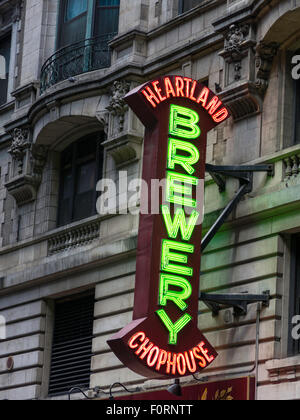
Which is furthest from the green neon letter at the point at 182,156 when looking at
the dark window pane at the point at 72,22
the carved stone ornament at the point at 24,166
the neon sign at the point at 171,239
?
the carved stone ornament at the point at 24,166

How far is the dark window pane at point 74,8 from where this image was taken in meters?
37.8

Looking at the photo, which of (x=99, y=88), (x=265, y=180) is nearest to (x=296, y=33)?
(x=265, y=180)

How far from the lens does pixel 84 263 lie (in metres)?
34.3

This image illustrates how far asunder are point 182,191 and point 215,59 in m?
4.41

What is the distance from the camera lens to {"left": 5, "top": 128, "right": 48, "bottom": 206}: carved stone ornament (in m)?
37.8

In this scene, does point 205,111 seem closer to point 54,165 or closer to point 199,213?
point 199,213

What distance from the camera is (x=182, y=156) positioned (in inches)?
1163

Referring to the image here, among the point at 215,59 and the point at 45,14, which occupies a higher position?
the point at 45,14

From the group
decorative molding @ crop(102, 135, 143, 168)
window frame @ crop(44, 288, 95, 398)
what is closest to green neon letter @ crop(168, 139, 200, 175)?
decorative molding @ crop(102, 135, 143, 168)

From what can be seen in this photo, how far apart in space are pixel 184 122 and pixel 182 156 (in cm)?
81

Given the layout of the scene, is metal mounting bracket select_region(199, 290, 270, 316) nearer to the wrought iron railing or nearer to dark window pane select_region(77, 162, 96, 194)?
dark window pane select_region(77, 162, 96, 194)

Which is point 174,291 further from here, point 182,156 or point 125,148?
point 125,148

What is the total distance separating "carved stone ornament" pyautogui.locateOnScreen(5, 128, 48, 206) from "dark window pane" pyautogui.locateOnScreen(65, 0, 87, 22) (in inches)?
135
